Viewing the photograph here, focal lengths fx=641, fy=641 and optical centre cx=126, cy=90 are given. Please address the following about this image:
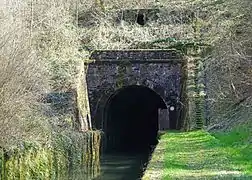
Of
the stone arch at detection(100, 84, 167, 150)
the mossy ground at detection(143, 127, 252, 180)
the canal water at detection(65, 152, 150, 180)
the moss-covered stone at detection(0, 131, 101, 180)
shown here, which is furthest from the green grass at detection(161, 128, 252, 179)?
the stone arch at detection(100, 84, 167, 150)

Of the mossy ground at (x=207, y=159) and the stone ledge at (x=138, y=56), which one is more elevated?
the stone ledge at (x=138, y=56)

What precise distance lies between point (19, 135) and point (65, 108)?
10.3m

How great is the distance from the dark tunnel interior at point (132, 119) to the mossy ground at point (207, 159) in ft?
44.1

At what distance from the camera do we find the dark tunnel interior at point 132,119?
35.4 meters

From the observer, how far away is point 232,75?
28.6m

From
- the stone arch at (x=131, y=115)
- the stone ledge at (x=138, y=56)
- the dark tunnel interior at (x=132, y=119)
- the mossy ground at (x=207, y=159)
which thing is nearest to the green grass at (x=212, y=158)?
the mossy ground at (x=207, y=159)

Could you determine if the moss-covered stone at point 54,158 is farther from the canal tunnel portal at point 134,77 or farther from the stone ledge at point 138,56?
the stone ledge at point 138,56

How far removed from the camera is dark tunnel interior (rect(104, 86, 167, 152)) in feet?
116

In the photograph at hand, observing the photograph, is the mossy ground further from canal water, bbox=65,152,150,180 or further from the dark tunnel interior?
the dark tunnel interior

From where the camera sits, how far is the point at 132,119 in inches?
1663

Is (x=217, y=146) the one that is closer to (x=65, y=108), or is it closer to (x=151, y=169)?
(x=151, y=169)

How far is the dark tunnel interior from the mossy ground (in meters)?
13.4

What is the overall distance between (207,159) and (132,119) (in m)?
27.9

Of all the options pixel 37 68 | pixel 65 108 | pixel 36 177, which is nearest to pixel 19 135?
pixel 36 177
